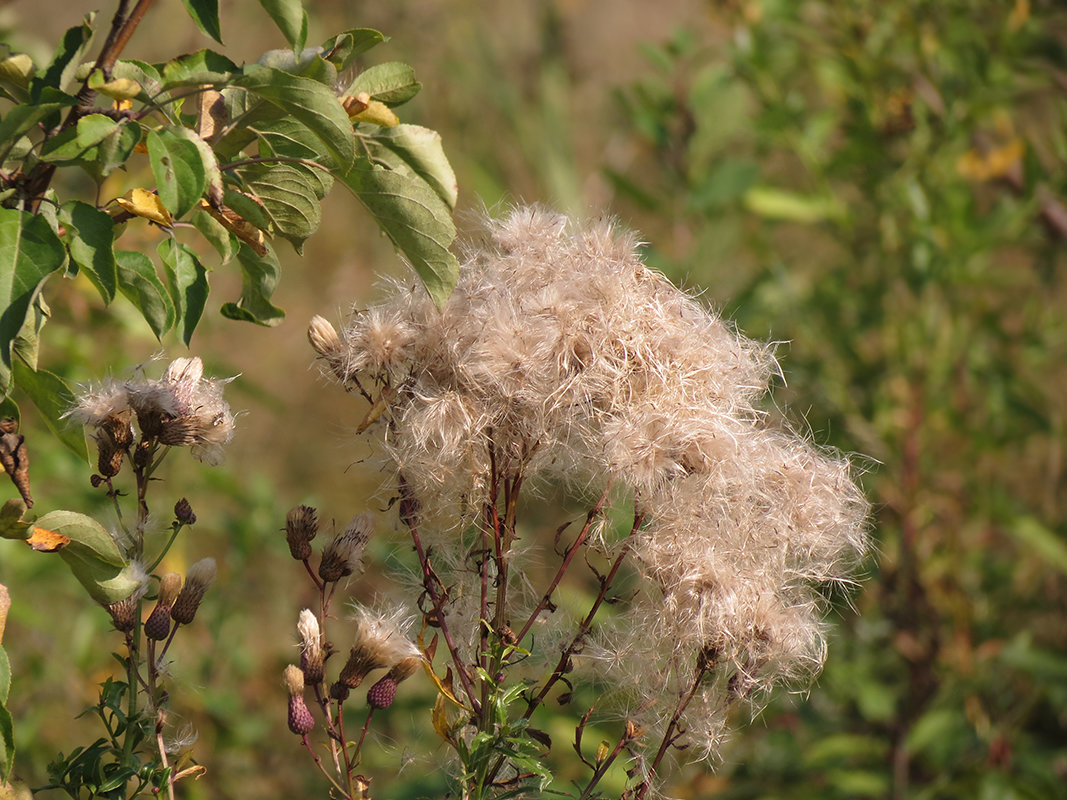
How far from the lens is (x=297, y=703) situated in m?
1.11

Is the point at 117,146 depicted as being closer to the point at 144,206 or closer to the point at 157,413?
the point at 144,206

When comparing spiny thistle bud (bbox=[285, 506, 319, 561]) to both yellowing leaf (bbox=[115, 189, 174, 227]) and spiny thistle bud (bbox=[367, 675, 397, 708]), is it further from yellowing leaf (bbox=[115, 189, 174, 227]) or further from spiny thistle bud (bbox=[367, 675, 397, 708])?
yellowing leaf (bbox=[115, 189, 174, 227])

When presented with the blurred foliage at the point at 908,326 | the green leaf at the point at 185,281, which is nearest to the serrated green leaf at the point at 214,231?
the green leaf at the point at 185,281

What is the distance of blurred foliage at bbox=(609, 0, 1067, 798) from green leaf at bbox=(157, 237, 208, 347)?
142cm

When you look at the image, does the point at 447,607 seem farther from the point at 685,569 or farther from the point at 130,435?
the point at 130,435

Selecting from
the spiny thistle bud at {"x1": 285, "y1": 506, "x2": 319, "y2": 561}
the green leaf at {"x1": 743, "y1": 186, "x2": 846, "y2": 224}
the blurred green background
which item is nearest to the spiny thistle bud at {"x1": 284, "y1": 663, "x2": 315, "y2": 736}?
the spiny thistle bud at {"x1": 285, "y1": 506, "x2": 319, "y2": 561}

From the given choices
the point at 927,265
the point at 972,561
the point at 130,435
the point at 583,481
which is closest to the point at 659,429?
the point at 583,481

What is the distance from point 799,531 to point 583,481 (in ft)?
0.83

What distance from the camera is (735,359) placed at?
118 centimetres

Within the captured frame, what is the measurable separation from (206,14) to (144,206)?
8.3 inches

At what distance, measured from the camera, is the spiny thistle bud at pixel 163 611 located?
3.61 feet

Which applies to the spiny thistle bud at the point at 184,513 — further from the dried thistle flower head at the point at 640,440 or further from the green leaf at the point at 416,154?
the green leaf at the point at 416,154

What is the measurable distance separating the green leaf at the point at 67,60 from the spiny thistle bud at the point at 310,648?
59cm

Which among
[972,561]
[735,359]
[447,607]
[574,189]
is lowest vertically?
[972,561]
